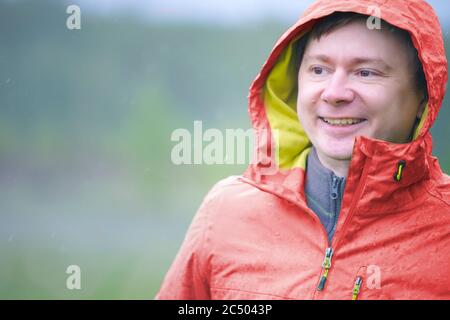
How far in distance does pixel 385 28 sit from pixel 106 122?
3958 mm

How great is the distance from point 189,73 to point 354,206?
13.3 feet

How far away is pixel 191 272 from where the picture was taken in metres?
1.90

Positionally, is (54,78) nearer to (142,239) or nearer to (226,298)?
(142,239)

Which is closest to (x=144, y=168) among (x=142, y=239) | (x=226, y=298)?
(x=142, y=239)

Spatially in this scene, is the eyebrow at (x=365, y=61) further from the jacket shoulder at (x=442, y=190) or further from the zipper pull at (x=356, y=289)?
the zipper pull at (x=356, y=289)

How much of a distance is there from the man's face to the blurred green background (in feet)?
10.1

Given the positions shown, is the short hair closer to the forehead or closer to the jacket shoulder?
the forehead

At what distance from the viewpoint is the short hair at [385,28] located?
6.01ft

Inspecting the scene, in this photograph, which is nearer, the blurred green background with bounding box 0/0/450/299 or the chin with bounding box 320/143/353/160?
the chin with bounding box 320/143/353/160

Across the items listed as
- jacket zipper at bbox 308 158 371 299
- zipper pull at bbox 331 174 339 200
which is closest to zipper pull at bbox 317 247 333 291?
jacket zipper at bbox 308 158 371 299

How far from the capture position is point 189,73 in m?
5.66

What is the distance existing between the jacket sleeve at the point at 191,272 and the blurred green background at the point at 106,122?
280 cm

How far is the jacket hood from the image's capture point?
1757 millimetres

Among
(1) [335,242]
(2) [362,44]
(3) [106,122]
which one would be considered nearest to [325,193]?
(1) [335,242]
